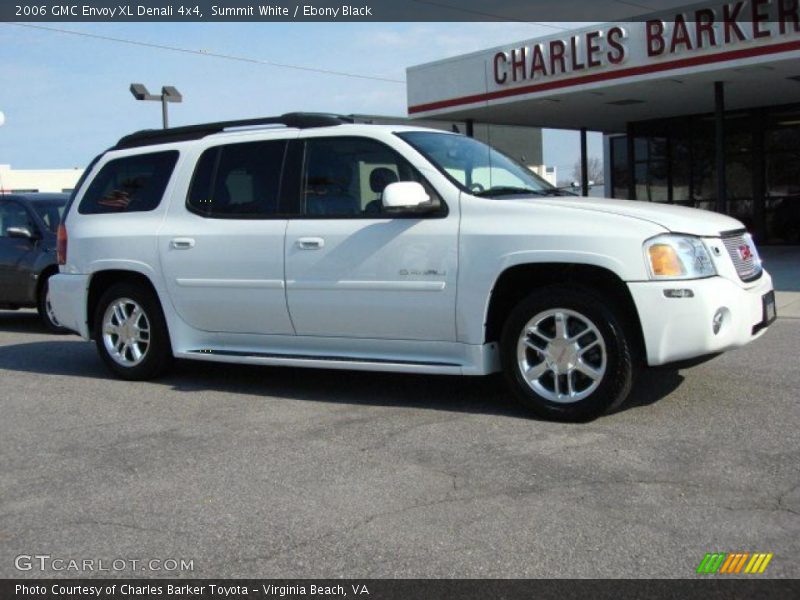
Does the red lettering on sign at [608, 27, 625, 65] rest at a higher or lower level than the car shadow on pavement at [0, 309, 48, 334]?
higher

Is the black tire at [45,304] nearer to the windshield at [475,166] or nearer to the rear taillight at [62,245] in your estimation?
the rear taillight at [62,245]

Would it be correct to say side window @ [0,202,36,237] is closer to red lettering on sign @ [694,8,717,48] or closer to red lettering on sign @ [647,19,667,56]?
red lettering on sign @ [647,19,667,56]

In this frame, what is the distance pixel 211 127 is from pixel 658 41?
10599 mm

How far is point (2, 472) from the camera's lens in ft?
15.7

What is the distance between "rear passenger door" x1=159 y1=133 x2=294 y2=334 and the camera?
6156mm

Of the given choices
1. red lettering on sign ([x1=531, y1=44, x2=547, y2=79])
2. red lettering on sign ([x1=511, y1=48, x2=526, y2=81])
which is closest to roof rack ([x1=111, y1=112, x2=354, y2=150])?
red lettering on sign ([x1=531, y1=44, x2=547, y2=79])

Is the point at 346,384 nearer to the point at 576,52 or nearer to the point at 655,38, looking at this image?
the point at 655,38

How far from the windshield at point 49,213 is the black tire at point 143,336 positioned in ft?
12.6

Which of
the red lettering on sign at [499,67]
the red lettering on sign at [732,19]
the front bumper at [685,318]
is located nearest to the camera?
the front bumper at [685,318]

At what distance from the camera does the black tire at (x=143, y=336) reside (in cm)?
682

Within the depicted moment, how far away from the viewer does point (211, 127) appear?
22.4 ft

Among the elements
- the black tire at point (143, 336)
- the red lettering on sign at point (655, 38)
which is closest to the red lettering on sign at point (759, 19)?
the red lettering on sign at point (655, 38)

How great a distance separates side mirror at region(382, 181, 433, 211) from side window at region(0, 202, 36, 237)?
21.9 ft

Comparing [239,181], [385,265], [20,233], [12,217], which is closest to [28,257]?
[20,233]
